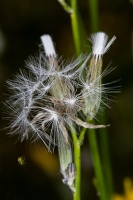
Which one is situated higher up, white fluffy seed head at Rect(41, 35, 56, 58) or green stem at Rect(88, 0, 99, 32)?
green stem at Rect(88, 0, 99, 32)

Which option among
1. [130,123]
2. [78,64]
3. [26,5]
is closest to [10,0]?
[26,5]

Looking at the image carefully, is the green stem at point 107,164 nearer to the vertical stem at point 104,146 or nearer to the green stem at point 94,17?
the vertical stem at point 104,146

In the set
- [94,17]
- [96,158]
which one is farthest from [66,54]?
[96,158]

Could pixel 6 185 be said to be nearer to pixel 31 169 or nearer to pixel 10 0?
pixel 31 169

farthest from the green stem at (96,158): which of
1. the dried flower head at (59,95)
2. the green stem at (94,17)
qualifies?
the green stem at (94,17)

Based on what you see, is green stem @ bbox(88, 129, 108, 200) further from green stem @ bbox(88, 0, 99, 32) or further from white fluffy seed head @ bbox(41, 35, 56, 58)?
green stem @ bbox(88, 0, 99, 32)

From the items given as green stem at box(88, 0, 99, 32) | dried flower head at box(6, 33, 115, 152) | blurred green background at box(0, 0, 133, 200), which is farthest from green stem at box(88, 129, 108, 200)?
blurred green background at box(0, 0, 133, 200)
